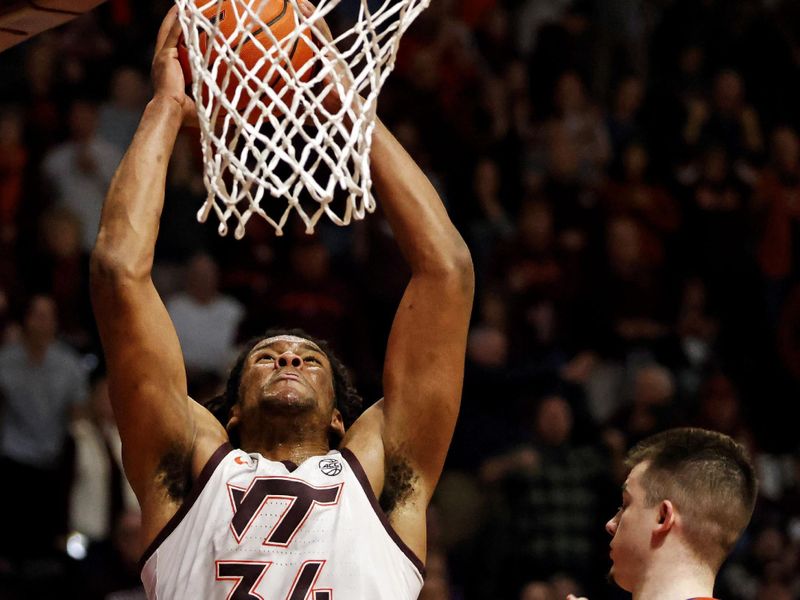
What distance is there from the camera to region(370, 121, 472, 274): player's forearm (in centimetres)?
427

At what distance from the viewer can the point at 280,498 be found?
4.02 metres

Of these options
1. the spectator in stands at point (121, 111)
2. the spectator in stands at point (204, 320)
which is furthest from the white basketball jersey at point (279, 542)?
the spectator in stands at point (121, 111)

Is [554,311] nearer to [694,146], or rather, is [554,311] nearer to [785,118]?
[694,146]

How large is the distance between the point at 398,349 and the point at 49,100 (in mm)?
5804

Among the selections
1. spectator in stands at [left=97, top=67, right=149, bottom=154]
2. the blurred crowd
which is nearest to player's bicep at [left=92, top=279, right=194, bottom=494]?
the blurred crowd

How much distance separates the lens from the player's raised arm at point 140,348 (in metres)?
4.03

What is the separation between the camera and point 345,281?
895cm

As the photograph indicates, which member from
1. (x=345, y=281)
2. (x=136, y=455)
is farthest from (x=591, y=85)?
(x=136, y=455)

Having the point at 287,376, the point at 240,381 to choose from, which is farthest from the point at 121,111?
the point at 287,376

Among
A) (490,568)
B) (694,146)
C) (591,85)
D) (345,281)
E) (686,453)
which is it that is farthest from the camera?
(591,85)

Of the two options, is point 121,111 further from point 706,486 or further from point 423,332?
point 706,486

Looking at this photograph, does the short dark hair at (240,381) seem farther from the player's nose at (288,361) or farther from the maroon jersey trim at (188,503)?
the maroon jersey trim at (188,503)

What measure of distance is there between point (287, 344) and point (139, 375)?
1.99 ft

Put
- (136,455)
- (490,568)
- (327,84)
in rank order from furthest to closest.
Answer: (490,568) < (327,84) < (136,455)
